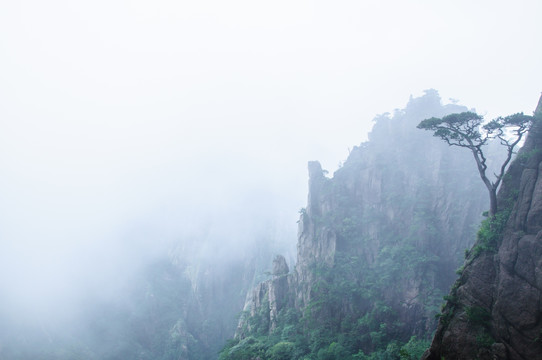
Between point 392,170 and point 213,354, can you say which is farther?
point 213,354

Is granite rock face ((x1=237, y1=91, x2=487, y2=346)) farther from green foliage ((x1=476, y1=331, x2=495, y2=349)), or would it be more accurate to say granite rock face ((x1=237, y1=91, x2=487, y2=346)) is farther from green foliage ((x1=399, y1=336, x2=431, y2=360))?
green foliage ((x1=476, y1=331, x2=495, y2=349))

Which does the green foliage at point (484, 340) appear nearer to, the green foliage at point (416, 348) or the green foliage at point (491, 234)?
the green foliage at point (491, 234)

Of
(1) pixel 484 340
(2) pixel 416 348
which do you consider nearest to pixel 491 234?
(1) pixel 484 340

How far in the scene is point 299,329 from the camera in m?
47.8

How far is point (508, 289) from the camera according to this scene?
64.8 ft

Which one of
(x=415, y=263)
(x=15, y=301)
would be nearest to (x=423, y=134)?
(x=415, y=263)

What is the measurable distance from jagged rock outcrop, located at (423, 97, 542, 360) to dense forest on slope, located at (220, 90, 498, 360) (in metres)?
11.9

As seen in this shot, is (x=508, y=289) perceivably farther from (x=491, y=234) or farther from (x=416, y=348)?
(x=416, y=348)

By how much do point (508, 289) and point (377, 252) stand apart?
3138 cm

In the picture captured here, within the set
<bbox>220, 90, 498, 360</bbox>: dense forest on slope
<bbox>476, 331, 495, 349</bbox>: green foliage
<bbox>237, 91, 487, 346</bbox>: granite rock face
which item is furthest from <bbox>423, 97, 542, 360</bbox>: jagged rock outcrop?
<bbox>237, 91, 487, 346</bbox>: granite rock face

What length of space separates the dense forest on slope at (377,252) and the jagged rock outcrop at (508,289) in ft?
39.1

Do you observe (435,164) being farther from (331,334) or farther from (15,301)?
(15,301)

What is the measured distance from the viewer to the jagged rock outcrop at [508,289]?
1828 cm

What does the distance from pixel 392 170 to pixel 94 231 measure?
11477cm
